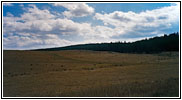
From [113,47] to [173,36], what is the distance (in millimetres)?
32870

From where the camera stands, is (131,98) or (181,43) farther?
(181,43)

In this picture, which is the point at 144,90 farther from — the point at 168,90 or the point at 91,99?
the point at 91,99

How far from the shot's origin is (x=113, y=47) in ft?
385

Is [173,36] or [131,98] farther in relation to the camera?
[173,36]

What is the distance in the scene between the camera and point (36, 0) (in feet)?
38.2

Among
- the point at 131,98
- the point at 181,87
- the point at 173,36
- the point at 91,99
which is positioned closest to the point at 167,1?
the point at 181,87

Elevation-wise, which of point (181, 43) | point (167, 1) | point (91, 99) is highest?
point (167, 1)

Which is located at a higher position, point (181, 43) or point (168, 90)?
point (181, 43)

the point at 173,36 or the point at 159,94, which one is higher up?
the point at 173,36

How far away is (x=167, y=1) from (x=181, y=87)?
444 cm

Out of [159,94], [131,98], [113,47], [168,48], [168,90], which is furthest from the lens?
[113,47]

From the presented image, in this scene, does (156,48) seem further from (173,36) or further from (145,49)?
(173,36)

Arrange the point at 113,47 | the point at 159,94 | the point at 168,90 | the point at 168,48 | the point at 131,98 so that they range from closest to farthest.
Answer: the point at 131,98 < the point at 159,94 < the point at 168,90 < the point at 168,48 < the point at 113,47

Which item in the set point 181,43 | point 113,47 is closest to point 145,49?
point 113,47
